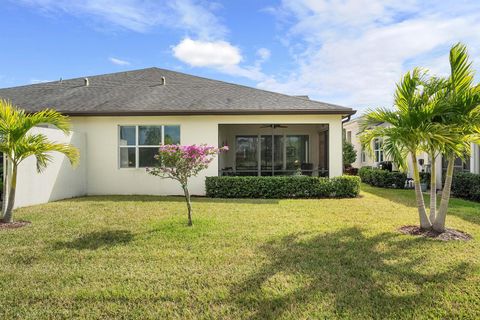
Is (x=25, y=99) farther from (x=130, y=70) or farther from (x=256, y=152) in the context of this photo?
(x=256, y=152)

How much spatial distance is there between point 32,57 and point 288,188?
15.2 metres

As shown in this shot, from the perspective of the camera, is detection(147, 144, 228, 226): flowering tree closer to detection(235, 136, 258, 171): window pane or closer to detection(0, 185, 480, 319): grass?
detection(0, 185, 480, 319): grass

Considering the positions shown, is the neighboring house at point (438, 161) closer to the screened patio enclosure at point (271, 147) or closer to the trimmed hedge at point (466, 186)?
the trimmed hedge at point (466, 186)

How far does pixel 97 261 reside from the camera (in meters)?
4.93

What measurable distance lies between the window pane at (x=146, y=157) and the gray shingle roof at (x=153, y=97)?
1481mm

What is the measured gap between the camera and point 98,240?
6066 mm

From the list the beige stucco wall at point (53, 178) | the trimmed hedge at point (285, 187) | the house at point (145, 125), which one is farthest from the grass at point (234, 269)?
the house at point (145, 125)

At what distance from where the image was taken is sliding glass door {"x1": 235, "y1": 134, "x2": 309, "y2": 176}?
17.1 metres

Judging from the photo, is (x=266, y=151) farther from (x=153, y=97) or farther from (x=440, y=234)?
(x=440, y=234)

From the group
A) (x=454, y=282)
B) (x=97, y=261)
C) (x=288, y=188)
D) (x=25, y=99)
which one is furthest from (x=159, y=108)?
(x=454, y=282)

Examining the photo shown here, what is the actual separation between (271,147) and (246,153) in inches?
54.9

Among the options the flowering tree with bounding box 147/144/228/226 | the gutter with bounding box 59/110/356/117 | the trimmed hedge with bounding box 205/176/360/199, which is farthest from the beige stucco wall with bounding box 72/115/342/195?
the flowering tree with bounding box 147/144/228/226

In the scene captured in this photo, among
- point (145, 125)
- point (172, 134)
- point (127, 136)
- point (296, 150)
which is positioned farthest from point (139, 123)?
point (296, 150)

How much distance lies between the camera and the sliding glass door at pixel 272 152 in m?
17.1
